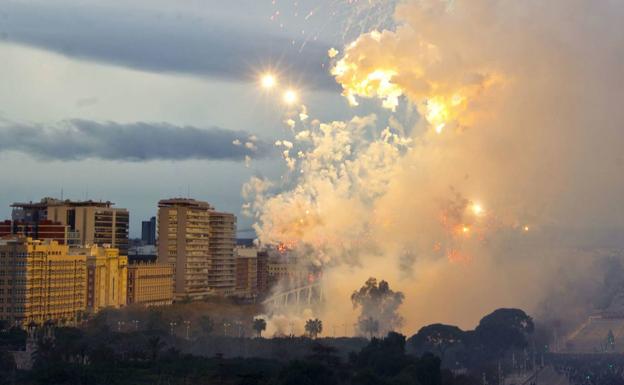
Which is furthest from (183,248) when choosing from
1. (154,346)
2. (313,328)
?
(154,346)

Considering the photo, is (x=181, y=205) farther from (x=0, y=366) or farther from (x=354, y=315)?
(x=0, y=366)

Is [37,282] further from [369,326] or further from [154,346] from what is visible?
[369,326]

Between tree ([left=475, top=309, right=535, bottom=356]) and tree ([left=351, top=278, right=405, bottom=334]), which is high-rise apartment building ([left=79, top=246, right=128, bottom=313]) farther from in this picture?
tree ([left=475, top=309, right=535, bottom=356])

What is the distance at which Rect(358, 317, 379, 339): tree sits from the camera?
148500 millimetres

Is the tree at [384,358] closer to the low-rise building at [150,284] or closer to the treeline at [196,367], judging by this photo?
the treeline at [196,367]

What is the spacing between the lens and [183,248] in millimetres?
195625

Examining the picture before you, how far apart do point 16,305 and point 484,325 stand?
50.6 meters

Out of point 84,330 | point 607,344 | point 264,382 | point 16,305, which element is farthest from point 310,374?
point 607,344

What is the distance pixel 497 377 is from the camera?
135m

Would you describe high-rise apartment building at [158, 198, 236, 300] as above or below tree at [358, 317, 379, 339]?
above

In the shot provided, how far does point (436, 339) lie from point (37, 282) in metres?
42.3

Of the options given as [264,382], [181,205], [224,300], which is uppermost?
[181,205]

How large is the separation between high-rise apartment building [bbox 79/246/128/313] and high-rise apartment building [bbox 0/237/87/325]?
271 inches

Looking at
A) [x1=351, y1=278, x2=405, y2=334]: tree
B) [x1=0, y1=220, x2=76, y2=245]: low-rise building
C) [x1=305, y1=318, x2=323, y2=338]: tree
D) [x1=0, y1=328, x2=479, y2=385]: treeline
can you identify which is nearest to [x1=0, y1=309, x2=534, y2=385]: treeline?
[x1=0, y1=328, x2=479, y2=385]: treeline
